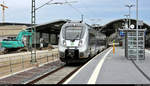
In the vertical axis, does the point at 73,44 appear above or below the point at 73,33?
below

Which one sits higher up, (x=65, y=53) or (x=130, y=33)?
(x=130, y=33)

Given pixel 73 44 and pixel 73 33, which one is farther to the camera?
pixel 73 33

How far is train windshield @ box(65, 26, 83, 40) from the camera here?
16609mm

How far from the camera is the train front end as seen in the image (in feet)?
53.0

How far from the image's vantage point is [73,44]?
53.5 ft

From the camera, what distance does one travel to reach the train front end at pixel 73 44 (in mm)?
16141

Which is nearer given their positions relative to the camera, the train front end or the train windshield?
the train front end

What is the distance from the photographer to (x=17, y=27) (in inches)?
2206

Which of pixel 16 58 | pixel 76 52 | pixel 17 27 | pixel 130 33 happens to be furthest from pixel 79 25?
pixel 17 27

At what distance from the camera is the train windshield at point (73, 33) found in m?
16.6

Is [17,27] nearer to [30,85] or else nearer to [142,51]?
[142,51]

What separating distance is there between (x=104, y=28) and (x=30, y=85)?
65.5 meters

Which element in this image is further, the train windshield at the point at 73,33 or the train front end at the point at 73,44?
the train windshield at the point at 73,33

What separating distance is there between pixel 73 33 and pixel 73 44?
3.07ft
